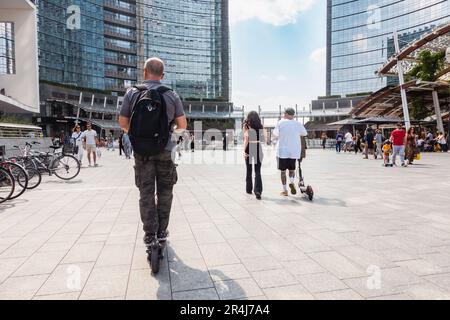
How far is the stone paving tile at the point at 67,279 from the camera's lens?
2.53 meters

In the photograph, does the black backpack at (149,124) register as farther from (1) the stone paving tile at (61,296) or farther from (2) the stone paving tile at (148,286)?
(1) the stone paving tile at (61,296)

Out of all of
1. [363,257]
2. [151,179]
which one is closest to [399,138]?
[363,257]

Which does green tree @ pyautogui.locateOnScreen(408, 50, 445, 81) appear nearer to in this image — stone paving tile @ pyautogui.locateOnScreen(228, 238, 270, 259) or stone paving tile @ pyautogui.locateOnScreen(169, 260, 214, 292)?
stone paving tile @ pyautogui.locateOnScreen(228, 238, 270, 259)

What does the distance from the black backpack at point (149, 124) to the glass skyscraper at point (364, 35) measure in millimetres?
96208

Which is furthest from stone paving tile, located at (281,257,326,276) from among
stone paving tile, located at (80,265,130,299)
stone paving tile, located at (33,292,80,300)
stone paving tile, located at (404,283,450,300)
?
stone paving tile, located at (33,292,80,300)

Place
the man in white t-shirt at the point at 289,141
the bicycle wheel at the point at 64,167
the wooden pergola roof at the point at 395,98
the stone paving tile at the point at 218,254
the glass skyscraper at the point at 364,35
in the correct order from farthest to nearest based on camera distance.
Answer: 1. the glass skyscraper at the point at 364,35
2. the wooden pergola roof at the point at 395,98
3. the bicycle wheel at the point at 64,167
4. the man in white t-shirt at the point at 289,141
5. the stone paving tile at the point at 218,254

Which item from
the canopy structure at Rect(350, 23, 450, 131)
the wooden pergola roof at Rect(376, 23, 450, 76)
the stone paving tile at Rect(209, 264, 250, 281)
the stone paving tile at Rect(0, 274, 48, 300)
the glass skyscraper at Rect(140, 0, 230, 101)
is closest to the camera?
the stone paving tile at Rect(0, 274, 48, 300)

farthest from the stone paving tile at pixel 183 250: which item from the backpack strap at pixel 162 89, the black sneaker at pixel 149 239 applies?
the backpack strap at pixel 162 89

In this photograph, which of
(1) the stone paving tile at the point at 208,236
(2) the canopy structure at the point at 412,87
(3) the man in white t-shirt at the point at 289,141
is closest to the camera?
(1) the stone paving tile at the point at 208,236

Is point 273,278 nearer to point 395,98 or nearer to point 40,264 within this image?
point 40,264

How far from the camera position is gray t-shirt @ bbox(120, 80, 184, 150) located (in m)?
2.99

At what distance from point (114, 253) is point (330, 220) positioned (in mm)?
2984

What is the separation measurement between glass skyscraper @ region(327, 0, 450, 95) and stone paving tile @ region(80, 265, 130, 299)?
9673 cm
